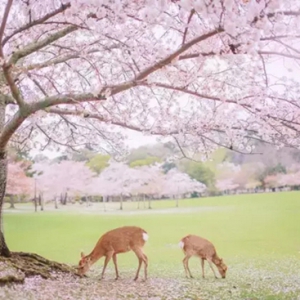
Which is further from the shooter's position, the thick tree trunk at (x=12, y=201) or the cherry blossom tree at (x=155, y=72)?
the thick tree trunk at (x=12, y=201)

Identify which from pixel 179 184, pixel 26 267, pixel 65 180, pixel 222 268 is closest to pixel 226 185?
pixel 179 184

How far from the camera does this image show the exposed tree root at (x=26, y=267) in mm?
3195

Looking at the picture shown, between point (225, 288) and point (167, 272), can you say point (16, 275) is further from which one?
point (225, 288)

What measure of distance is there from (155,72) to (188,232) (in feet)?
5.09

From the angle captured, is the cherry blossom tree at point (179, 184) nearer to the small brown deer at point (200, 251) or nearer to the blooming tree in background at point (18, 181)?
the small brown deer at point (200, 251)

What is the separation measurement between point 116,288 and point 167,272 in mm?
472

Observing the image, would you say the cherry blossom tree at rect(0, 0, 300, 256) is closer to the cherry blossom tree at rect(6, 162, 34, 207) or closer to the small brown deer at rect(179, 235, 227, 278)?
the cherry blossom tree at rect(6, 162, 34, 207)

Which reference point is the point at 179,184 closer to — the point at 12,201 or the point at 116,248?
the point at 116,248

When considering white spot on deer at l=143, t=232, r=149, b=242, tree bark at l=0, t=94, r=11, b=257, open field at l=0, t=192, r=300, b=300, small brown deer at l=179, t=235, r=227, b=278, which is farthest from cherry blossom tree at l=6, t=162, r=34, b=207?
small brown deer at l=179, t=235, r=227, b=278

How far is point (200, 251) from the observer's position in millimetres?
3646

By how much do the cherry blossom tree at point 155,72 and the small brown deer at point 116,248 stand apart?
639 mm

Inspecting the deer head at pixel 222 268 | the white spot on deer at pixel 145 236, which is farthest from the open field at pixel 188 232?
the white spot on deer at pixel 145 236

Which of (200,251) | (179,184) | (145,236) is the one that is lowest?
(200,251)

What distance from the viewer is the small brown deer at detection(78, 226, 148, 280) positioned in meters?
3.55
